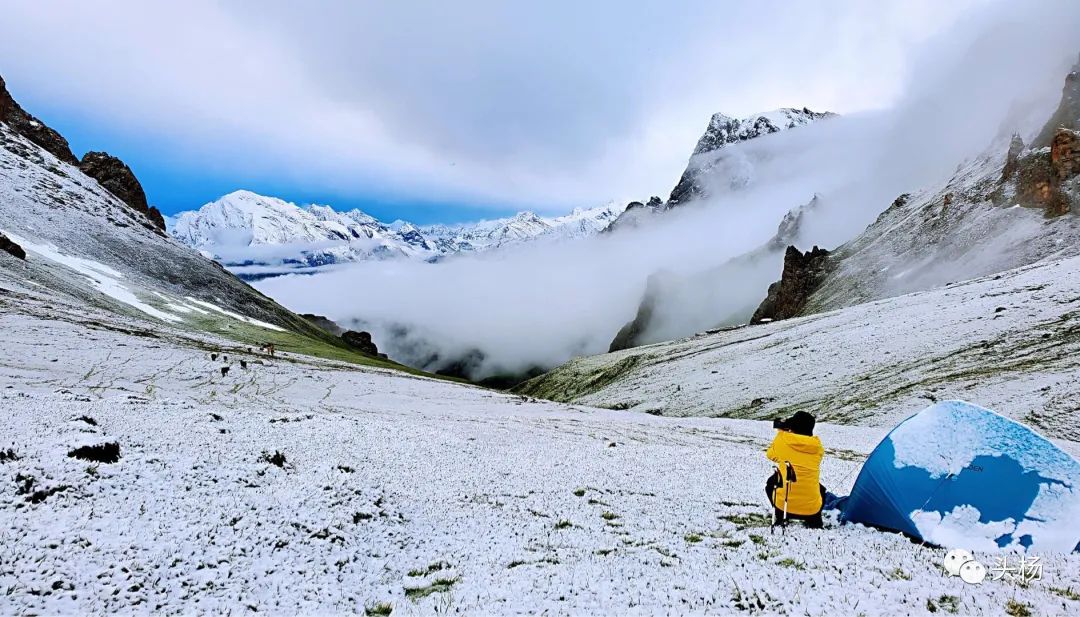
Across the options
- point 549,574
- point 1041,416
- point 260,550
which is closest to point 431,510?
point 260,550

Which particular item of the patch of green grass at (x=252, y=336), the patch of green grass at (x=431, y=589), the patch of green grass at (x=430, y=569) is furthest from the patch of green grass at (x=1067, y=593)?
the patch of green grass at (x=252, y=336)

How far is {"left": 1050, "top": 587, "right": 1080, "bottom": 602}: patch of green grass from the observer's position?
8.76m

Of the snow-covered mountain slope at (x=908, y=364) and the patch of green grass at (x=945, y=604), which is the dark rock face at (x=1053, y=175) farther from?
the patch of green grass at (x=945, y=604)

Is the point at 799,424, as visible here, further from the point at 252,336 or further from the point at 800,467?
the point at 252,336

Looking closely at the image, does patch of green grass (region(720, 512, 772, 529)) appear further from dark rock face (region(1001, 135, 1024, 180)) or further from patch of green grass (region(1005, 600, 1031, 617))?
dark rock face (region(1001, 135, 1024, 180))

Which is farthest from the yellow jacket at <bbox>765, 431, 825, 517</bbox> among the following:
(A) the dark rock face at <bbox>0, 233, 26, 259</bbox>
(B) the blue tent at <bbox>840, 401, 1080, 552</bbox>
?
(A) the dark rock face at <bbox>0, 233, 26, 259</bbox>

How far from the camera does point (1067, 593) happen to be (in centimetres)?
895

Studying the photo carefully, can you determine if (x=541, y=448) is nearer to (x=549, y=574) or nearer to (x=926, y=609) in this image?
(x=549, y=574)

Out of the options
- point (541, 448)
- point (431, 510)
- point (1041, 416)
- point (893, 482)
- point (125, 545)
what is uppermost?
point (1041, 416)

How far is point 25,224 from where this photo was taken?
414 ft

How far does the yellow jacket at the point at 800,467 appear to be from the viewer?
12914mm

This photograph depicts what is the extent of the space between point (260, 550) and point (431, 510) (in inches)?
219

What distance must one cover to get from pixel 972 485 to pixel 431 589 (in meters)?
12.9

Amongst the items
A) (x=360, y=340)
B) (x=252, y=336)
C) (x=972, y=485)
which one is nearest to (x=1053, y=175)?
(x=972, y=485)
